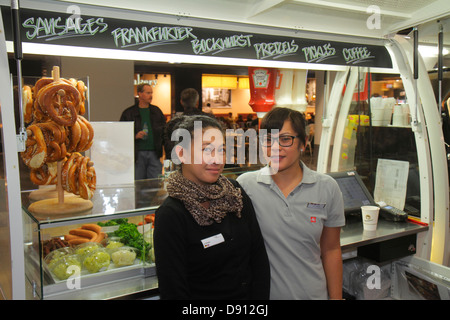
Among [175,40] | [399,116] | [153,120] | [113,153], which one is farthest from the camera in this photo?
[153,120]

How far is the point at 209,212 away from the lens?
4.85ft

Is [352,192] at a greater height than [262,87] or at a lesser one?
lesser

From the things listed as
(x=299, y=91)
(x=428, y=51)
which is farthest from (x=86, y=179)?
(x=428, y=51)

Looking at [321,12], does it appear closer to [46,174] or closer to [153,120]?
[46,174]

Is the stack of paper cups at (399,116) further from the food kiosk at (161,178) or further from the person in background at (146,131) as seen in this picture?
the person in background at (146,131)

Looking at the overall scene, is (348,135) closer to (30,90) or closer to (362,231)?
(362,231)

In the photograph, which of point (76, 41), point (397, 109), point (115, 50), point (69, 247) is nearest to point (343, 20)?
point (397, 109)

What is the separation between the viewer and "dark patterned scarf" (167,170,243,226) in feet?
4.77

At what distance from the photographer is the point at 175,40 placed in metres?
2.14

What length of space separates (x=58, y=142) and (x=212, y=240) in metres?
0.96

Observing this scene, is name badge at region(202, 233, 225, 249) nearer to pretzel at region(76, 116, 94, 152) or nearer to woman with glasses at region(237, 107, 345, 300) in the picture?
woman with glasses at region(237, 107, 345, 300)

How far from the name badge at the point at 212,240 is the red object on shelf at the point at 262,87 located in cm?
150

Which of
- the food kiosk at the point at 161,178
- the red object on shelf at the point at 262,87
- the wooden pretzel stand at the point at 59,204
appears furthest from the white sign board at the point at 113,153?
the red object on shelf at the point at 262,87

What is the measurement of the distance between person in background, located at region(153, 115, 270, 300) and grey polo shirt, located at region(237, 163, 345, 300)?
125 mm
